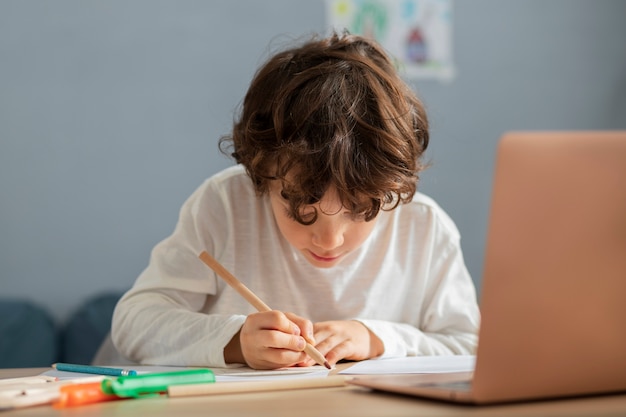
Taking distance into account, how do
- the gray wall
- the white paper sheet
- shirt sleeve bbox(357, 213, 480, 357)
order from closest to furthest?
the white paper sheet → shirt sleeve bbox(357, 213, 480, 357) → the gray wall

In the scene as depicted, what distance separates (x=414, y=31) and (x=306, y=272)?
1.07m

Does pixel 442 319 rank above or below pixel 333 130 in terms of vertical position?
below

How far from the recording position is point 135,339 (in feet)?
3.46

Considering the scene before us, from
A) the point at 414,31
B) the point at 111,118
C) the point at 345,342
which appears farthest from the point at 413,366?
the point at 414,31

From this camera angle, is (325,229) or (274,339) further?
(325,229)

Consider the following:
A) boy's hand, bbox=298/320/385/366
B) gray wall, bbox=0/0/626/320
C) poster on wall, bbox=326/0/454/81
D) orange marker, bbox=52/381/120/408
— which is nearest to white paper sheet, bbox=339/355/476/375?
boy's hand, bbox=298/320/385/366

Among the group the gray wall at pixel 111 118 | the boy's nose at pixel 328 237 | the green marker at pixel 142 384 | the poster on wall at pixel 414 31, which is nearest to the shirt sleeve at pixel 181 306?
the boy's nose at pixel 328 237

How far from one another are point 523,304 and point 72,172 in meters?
1.54

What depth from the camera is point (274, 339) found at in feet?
2.76

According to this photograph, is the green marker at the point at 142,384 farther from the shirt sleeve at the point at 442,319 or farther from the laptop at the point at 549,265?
the shirt sleeve at the point at 442,319

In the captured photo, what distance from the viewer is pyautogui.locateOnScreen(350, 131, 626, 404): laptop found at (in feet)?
1.56

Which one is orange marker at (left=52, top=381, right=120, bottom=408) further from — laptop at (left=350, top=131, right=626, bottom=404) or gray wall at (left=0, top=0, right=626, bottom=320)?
gray wall at (left=0, top=0, right=626, bottom=320)

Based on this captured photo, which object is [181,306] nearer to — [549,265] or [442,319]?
[442,319]

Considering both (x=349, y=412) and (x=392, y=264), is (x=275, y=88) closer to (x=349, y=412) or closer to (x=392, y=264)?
(x=392, y=264)
